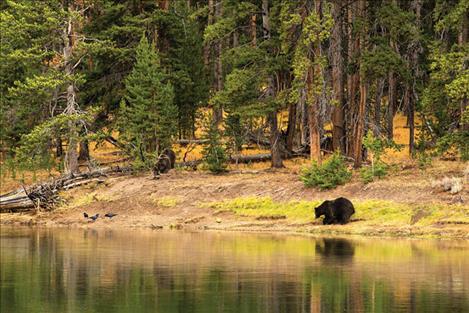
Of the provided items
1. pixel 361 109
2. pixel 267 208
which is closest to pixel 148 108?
pixel 267 208

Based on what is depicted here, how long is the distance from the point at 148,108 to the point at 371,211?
13702 mm

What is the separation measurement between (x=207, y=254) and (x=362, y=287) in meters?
7.39

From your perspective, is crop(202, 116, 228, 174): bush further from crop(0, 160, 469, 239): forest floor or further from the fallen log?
the fallen log

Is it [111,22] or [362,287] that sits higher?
[111,22]

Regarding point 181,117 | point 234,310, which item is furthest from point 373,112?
point 234,310

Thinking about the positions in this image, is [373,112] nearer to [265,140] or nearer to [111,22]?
[265,140]

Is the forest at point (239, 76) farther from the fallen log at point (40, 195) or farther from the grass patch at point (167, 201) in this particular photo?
the grass patch at point (167, 201)

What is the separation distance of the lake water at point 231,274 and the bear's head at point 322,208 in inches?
88.1

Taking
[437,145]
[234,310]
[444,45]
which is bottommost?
[234,310]

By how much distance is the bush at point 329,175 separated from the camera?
38.4 meters

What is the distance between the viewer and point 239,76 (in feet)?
144

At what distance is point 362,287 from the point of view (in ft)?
72.8

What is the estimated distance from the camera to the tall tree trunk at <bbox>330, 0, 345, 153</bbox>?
41531mm

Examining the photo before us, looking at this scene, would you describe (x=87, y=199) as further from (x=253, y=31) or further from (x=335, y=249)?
(x=335, y=249)
